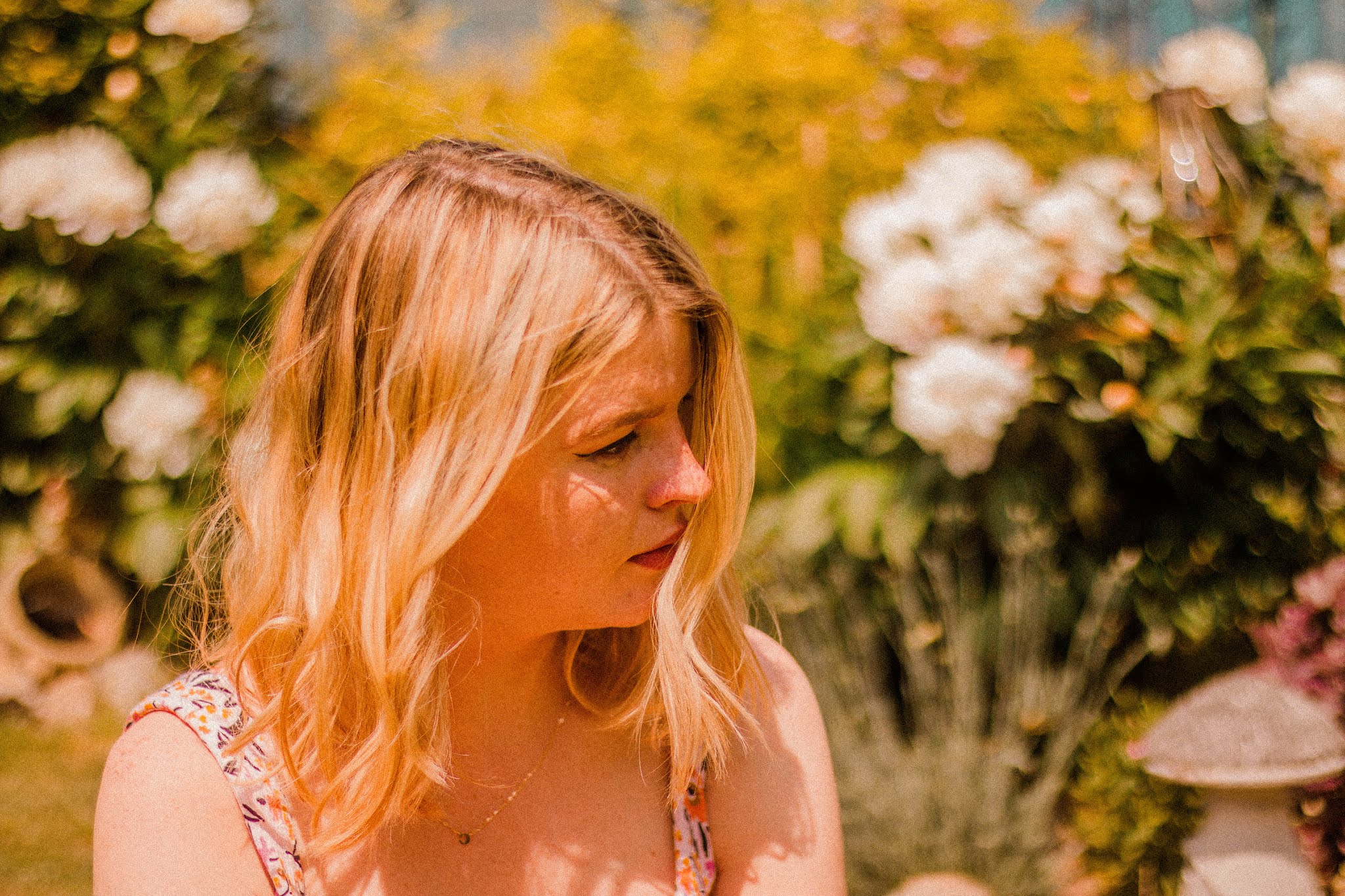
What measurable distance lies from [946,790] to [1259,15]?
3.04 m

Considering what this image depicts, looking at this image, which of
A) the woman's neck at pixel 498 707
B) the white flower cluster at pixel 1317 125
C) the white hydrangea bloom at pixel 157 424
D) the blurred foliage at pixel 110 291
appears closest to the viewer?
the woman's neck at pixel 498 707

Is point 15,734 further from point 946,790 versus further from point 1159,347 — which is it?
point 1159,347

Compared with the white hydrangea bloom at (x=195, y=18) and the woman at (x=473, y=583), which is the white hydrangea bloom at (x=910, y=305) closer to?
the woman at (x=473, y=583)

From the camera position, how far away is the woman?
1.33 meters

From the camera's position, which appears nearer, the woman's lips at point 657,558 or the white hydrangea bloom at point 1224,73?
the woman's lips at point 657,558

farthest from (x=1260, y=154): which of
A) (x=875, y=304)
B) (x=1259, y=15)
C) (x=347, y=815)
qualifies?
(x=347, y=815)

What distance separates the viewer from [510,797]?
1.56 metres

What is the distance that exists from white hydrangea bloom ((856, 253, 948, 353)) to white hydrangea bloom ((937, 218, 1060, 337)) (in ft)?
0.11

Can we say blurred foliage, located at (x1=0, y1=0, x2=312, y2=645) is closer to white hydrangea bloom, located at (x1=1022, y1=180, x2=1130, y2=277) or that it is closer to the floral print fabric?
the floral print fabric

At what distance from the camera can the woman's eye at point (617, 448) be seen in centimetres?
137

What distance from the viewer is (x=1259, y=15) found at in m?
4.12

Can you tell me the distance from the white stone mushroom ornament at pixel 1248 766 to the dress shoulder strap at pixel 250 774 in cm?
137

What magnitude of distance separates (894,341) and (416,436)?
1.77 m

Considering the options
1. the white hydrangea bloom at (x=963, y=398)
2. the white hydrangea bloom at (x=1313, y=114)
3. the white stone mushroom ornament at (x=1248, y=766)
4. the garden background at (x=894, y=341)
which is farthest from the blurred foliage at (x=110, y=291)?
the white hydrangea bloom at (x=1313, y=114)
